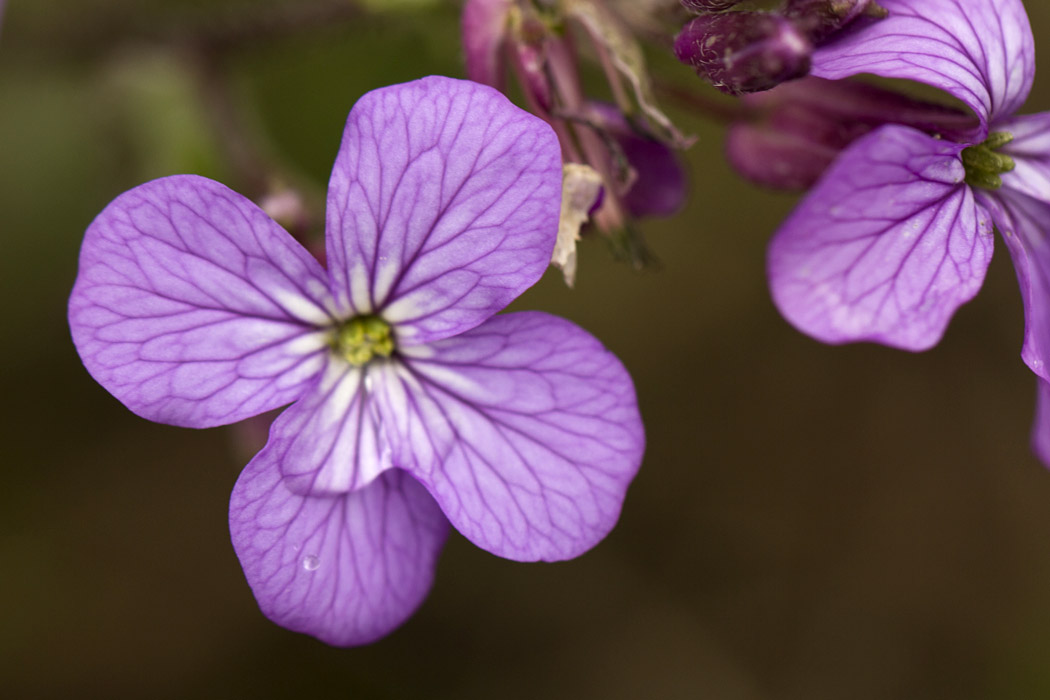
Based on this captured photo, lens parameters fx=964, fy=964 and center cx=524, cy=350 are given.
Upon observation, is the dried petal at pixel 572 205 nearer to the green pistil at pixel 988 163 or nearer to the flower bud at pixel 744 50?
the flower bud at pixel 744 50

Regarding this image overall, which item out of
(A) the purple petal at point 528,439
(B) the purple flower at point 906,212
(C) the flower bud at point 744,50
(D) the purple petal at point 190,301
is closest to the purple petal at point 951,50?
(B) the purple flower at point 906,212

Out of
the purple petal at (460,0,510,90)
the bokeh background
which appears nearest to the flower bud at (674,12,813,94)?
the purple petal at (460,0,510,90)

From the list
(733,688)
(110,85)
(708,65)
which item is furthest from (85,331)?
(733,688)

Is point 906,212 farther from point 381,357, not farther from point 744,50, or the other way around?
point 381,357

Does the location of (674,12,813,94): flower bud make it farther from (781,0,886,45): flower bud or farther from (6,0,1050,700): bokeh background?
(6,0,1050,700): bokeh background

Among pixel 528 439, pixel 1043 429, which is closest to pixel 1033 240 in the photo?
pixel 1043 429
